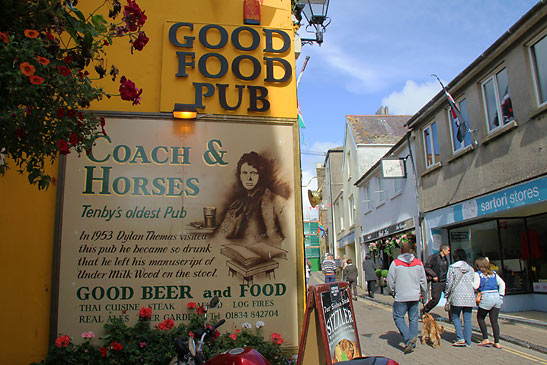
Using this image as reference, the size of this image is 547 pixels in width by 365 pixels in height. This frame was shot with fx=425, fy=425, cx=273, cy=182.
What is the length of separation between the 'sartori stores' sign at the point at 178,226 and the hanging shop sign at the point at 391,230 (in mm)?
12391

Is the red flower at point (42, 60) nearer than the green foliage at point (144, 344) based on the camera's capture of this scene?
Yes

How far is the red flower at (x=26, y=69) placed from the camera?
256 cm

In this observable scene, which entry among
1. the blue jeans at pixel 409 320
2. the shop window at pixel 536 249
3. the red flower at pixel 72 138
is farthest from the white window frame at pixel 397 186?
the red flower at pixel 72 138

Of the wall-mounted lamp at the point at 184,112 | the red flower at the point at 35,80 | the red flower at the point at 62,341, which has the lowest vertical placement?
the red flower at the point at 62,341

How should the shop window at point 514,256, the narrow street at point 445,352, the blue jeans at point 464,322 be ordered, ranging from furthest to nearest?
1. the shop window at point 514,256
2. the blue jeans at point 464,322
3. the narrow street at point 445,352

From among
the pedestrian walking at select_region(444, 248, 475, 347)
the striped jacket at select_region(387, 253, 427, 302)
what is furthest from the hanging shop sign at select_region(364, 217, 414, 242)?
the striped jacket at select_region(387, 253, 427, 302)

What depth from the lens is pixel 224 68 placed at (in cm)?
531

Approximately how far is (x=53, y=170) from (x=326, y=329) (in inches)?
136

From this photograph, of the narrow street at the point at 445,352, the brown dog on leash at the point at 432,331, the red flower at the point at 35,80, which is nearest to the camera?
the red flower at the point at 35,80

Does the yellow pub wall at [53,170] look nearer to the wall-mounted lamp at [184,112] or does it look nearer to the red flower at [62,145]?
the wall-mounted lamp at [184,112]

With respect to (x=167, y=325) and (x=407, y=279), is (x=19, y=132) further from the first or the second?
(x=407, y=279)

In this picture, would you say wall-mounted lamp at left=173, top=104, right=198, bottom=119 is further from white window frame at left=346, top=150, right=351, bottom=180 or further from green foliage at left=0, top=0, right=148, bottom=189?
white window frame at left=346, top=150, right=351, bottom=180

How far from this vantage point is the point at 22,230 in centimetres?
463

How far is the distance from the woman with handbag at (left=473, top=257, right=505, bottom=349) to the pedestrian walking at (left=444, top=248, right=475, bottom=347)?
16 cm
